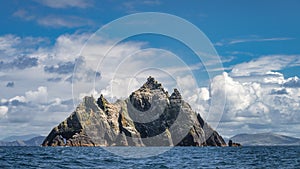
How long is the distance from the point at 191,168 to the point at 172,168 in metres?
3.75

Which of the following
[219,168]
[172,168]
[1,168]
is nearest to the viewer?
[1,168]

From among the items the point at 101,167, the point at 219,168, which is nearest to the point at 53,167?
the point at 101,167

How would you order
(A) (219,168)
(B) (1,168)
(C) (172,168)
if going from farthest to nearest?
(A) (219,168)
(C) (172,168)
(B) (1,168)

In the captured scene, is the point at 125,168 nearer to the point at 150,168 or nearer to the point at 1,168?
the point at 150,168

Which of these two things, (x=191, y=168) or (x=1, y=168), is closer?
(x=1, y=168)

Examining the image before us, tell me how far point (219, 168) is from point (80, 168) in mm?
24541

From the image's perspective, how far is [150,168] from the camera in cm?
6481

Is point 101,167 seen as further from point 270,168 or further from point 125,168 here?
point 270,168

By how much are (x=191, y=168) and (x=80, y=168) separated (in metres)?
A: 18.8

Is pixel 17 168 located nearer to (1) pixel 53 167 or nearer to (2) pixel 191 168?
(1) pixel 53 167

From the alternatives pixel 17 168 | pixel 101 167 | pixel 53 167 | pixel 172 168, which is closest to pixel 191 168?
pixel 172 168

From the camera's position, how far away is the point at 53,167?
64.2m

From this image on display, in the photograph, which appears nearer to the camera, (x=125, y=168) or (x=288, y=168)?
(x=125, y=168)

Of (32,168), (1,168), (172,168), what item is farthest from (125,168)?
(1,168)
